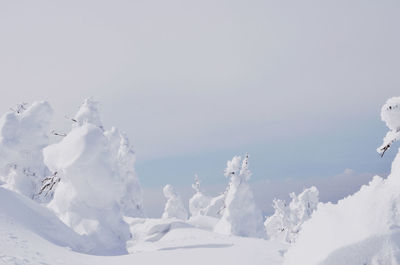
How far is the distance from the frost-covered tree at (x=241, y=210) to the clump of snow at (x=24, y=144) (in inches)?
710

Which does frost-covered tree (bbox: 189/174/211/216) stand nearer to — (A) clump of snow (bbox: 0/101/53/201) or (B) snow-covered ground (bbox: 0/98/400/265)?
(B) snow-covered ground (bbox: 0/98/400/265)

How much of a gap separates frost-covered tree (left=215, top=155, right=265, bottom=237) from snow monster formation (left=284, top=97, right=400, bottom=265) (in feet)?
98.1

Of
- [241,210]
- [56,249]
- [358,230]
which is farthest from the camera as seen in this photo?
[241,210]

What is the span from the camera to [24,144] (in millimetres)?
38906

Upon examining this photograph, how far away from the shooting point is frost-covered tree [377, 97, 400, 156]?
7.34m

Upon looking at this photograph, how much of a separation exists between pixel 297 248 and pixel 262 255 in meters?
10.6

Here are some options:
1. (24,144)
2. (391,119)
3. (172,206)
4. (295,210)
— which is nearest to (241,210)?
(295,210)

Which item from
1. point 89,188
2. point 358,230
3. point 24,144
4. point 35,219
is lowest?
point 358,230

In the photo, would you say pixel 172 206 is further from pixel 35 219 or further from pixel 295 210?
pixel 35 219

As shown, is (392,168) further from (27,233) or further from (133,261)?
(27,233)

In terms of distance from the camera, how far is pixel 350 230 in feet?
20.8

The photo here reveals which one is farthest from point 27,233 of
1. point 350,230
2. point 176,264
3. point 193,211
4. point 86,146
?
point 193,211

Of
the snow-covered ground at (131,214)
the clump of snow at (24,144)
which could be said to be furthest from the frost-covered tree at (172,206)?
the clump of snow at (24,144)

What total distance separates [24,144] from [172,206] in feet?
83.5
